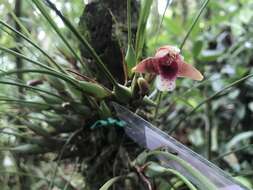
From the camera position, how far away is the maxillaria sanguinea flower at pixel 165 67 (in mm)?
519

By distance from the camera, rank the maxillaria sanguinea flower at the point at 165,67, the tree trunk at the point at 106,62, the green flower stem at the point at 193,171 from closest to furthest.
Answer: the green flower stem at the point at 193,171
the maxillaria sanguinea flower at the point at 165,67
the tree trunk at the point at 106,62

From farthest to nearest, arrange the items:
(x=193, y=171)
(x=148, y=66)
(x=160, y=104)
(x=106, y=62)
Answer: (x=160, y=104)
(x=106, y=62)
(x=148, y=66)
(x=193, y=171)

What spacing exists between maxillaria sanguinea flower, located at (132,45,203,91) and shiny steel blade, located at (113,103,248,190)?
0.06 m

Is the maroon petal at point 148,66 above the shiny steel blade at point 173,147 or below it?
above

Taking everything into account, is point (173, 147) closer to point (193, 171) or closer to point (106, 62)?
point (193, 171)

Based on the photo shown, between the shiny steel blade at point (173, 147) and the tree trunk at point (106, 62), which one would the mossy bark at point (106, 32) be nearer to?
the tree trunk at point (106, 62)

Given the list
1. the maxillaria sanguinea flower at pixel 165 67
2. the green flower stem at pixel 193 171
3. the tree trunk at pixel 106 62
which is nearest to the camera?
the green flower stem at pixel 193 171

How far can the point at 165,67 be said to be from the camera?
1.73ft

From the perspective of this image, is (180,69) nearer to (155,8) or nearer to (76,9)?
(155,8)

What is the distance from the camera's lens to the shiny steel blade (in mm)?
424

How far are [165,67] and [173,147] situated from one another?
0.10 meters

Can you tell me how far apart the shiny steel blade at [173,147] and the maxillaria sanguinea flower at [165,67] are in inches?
2.4

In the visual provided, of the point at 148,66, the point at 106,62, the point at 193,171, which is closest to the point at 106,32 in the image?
the point at 106,62

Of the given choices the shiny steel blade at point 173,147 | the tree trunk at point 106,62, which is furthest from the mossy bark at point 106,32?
the shiny steel blade at point 173,147
